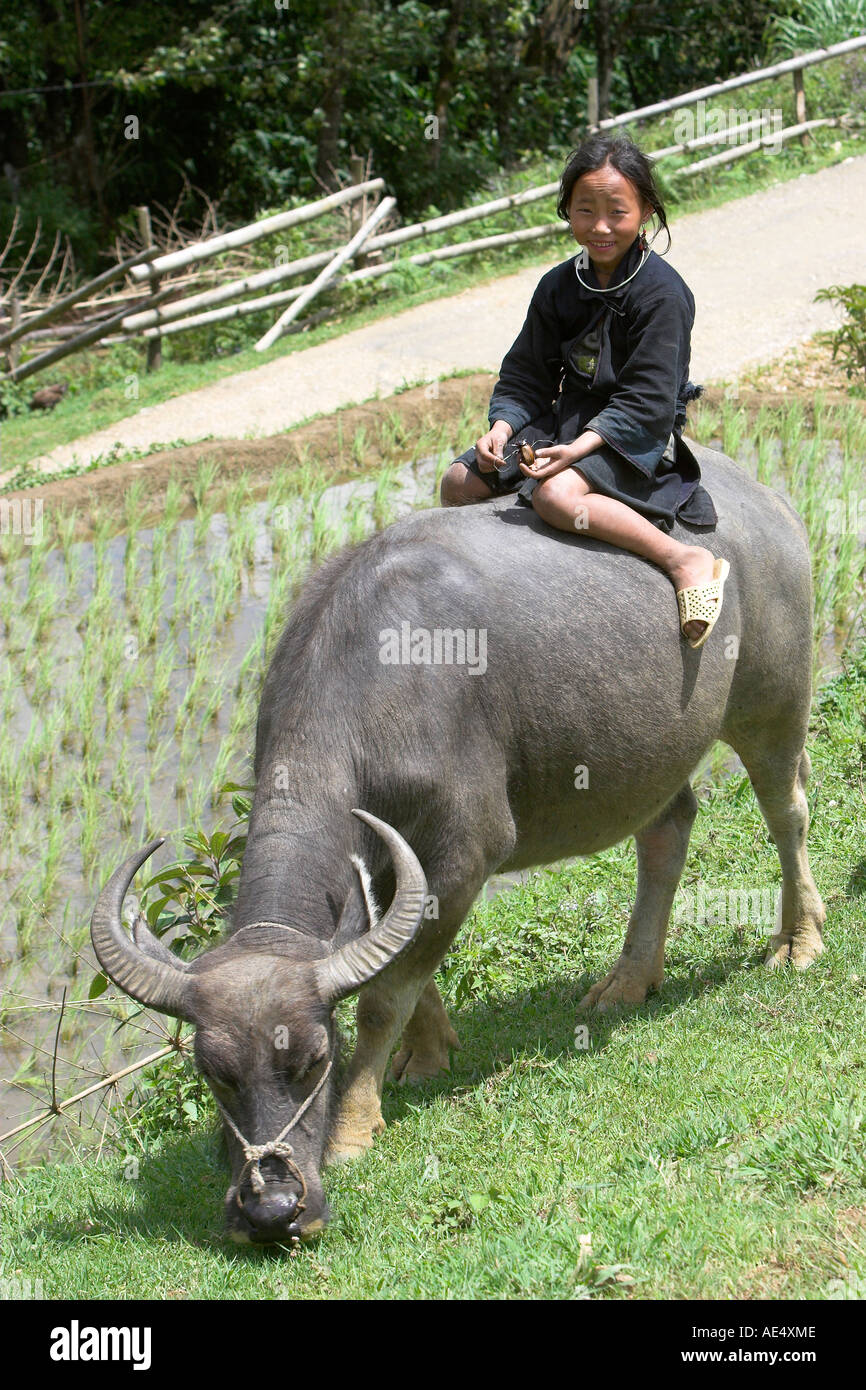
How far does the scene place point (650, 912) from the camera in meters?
4.82

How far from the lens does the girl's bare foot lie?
167 inches

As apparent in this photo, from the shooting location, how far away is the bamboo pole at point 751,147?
15477 mm

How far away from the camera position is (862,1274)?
271cm

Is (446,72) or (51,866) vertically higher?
(446,72)

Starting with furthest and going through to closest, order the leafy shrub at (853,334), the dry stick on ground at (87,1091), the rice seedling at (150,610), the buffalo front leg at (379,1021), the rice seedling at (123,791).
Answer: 1. the leafy shrub at (853,334)
2. the rice seedling at (150,610)
3. the rice seedling at (123,791)
4. the dry stick on ground at (87,1091)
5. the buffalo front leg at (379,1021)

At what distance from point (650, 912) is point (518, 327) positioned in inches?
327

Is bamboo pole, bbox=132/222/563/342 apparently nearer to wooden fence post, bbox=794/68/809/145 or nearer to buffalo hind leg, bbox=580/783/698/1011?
wooden fence post, bbox=794/68/809/145

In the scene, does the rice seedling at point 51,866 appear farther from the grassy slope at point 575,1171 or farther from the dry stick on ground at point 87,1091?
the grassy slope at point 575,1171

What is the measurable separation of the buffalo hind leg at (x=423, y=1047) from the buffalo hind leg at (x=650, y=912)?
0.62 meters

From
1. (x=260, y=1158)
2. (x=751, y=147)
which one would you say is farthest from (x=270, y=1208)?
(x=751, y=147)

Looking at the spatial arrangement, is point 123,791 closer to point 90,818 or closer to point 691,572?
point 90,818

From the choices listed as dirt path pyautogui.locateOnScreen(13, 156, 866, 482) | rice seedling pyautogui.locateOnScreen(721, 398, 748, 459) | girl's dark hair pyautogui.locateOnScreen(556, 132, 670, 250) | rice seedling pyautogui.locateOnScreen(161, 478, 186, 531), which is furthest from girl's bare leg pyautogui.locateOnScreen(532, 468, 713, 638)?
dirt path pyautogui.locateOnScreen(13, 156, 866, 482)

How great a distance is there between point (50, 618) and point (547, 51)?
53.6 ft

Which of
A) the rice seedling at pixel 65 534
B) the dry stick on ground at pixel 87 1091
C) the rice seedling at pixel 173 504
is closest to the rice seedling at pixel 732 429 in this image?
the rice seedling at pixel 173 504
